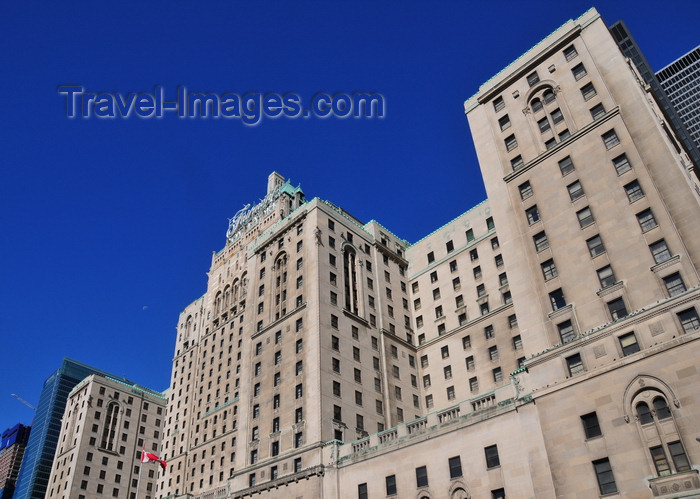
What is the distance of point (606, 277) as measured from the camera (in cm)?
5091

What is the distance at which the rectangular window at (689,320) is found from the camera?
4262 centimetres

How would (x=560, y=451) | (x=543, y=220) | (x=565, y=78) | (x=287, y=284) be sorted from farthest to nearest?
(x=287, y=284) < (x=565, y=78) < (x=543, y=220) < (x=560, y=451)

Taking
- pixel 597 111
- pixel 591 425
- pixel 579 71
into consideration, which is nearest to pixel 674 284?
pixel 591 425

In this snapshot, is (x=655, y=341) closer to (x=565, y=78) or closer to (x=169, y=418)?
(x=565, y=78)

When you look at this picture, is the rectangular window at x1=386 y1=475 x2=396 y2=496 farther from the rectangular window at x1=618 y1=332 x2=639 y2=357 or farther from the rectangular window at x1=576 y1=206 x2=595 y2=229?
the rectangular window at x1=576 y1=206 x2=595 y2=229

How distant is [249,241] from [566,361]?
85.6 meters

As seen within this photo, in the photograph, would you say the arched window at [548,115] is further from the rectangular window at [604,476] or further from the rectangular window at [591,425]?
the rectangular window at [604,476]

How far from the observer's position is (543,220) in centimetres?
5834

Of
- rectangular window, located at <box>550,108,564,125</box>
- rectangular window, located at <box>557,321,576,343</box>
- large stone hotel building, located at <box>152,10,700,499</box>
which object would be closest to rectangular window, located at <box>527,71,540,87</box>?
large stone hotel building, located at <box>152,10,700,499</box>

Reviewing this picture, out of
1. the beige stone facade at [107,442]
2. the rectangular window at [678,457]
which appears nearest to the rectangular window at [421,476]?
the rectangular window at [678,457]

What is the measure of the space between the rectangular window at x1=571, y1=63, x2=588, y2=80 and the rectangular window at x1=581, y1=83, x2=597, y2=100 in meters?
1.55

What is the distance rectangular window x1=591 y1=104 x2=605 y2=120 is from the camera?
193 ft

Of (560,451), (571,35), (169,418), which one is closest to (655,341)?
(560,451)

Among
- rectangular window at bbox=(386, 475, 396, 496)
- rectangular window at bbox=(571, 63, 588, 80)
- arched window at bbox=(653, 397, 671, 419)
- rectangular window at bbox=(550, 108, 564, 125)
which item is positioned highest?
rectangular window at bbox=(571, 63, 588, 80)
